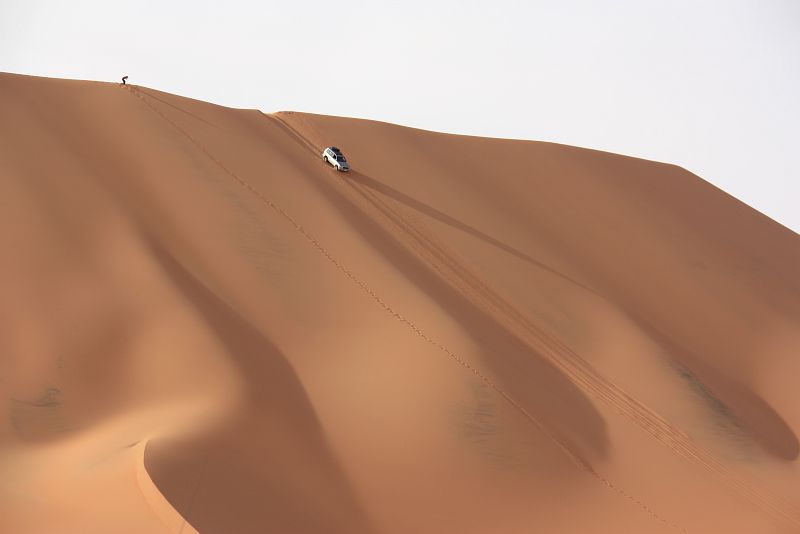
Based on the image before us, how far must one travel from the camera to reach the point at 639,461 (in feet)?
50.4

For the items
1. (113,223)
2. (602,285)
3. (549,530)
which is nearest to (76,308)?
(113,223)

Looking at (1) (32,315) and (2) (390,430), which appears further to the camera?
(1) (32,315)

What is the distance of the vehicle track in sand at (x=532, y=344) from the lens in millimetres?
15086

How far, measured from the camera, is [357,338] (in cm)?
1605

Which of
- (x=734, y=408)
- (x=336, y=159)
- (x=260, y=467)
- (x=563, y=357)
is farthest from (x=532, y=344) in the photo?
(x=260, y=467)

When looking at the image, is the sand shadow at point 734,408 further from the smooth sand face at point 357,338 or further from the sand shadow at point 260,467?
the sand shadow at point 260,467

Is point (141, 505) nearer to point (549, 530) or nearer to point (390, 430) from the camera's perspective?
point (390, 430)

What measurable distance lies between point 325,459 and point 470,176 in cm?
1247

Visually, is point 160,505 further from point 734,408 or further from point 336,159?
point 336,159

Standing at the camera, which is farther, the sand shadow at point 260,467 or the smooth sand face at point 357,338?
the smooth sand face at point 357,338

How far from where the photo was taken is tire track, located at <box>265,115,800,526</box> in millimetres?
15461

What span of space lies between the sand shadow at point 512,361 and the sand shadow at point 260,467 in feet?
10.2

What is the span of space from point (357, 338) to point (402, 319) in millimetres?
1086

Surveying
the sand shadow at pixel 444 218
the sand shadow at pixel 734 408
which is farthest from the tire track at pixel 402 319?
the sand shadow at pixel 734 408
